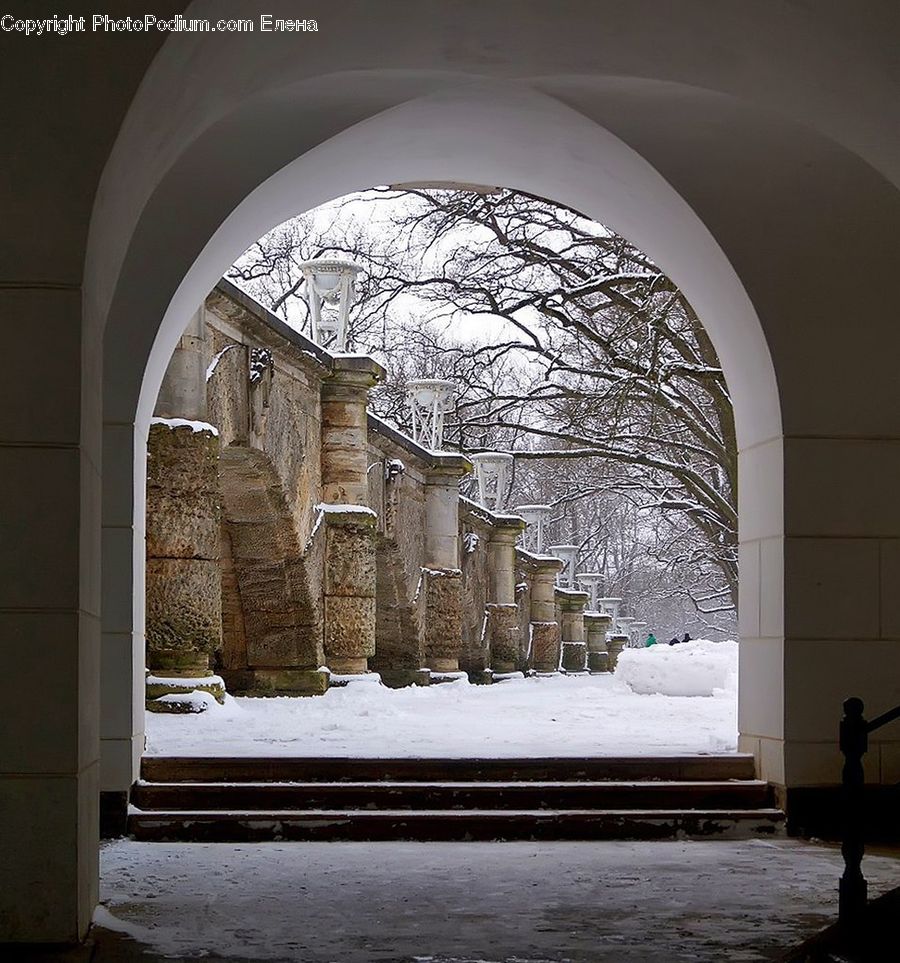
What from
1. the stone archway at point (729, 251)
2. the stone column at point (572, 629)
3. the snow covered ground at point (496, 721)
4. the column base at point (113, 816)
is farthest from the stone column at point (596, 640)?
the column base at point (113, 816)

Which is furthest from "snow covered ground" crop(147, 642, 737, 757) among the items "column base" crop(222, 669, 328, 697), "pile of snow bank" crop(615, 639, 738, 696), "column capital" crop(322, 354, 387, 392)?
"column capital" crop(322, 354, 387, 392)

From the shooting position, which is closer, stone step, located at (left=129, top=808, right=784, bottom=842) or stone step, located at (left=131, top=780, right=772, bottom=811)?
stone step, located at (left=129, top=808, right=784, bottom=842)

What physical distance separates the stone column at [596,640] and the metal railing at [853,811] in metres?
44.0

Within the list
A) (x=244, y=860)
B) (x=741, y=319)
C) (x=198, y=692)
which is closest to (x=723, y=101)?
(x=741, y=319)

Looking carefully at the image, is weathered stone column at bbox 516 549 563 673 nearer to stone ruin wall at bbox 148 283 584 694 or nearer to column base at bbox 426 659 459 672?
column base at bbox 426 659 459 672

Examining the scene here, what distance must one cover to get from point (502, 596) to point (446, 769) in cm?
2333

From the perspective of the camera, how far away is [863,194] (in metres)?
8.51

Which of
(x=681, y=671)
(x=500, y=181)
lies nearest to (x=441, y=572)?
(x=681, y=671)

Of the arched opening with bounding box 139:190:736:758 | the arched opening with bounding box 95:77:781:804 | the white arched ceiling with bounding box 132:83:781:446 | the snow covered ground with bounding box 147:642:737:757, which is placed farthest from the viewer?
the arched opening with bounding box 139:190:736:758

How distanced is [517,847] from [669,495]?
Result: 56.3ft

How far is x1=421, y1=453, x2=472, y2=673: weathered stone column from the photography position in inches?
948

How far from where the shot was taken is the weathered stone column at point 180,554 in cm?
1152

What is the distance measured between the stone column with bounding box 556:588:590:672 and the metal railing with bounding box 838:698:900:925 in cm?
3836

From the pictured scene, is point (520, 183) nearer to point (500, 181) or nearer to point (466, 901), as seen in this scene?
point (500, 181)
